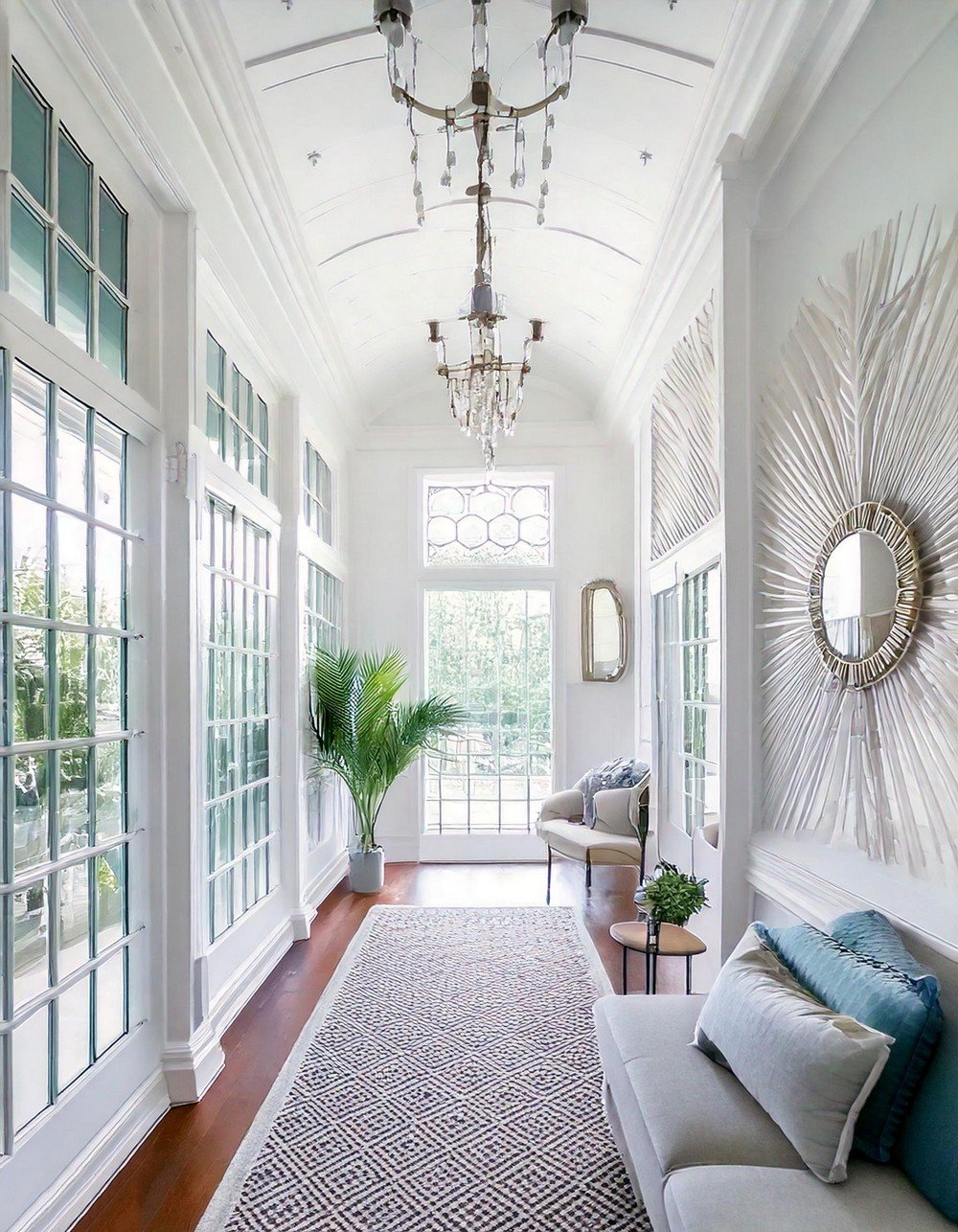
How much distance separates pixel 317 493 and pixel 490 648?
1804 mm

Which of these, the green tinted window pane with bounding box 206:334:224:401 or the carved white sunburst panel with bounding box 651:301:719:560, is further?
the carved white sunburst panel with bounding box 651:301:719:560

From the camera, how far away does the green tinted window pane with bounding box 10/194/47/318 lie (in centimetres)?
192

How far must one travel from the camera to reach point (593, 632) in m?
6.21

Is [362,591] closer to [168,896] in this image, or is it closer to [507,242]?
[507,242]

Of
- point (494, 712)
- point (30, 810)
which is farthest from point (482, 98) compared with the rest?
point (494, 712)

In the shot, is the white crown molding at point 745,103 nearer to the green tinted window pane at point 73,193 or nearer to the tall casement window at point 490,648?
the green tinted window pane at point 73,193

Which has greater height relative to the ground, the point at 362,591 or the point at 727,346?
the point at 727,346

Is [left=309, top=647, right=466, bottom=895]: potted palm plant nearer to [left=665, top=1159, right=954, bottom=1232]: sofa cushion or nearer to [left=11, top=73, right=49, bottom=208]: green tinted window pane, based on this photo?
[left=11, top=73, right=49, bottom=208]: green tinted window pane

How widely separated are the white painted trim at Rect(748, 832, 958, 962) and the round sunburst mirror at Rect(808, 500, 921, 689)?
46 cm

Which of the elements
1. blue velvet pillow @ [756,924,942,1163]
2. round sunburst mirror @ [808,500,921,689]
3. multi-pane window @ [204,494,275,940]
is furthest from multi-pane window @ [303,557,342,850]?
blue velvet pillow @ [756,924,942,1163]

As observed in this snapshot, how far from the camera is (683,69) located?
2.88 metres

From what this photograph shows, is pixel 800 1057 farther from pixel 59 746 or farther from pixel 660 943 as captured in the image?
pixel 59 746

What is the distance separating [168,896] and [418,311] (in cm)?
375

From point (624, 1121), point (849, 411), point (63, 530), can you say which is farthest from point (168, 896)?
point (849, 411)
